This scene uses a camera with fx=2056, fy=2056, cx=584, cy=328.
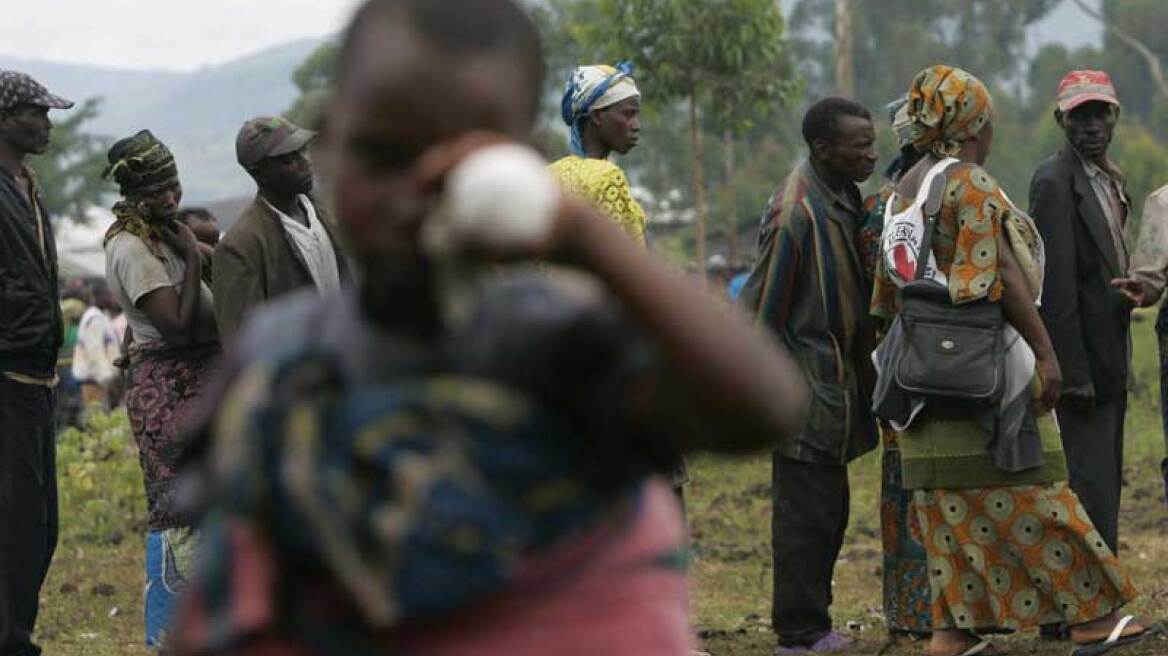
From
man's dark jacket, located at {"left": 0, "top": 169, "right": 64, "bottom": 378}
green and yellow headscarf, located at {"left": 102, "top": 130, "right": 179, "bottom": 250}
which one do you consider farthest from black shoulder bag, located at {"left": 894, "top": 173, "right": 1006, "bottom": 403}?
man's dark jacket, located at {"left": 0, "top": 169, "right": 64, "bottom": 378}

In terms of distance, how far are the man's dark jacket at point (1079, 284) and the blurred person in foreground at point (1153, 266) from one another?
81 mm

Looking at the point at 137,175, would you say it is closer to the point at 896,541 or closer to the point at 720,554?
the point at 896,541

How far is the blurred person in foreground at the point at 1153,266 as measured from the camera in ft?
24.6

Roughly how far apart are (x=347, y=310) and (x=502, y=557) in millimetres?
342

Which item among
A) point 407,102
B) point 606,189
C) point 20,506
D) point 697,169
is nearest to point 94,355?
point 697,169

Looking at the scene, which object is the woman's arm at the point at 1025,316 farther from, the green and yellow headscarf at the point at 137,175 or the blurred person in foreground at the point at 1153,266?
the green and yellow headscarf at the point at 137,175

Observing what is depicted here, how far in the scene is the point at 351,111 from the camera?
220 centimetres

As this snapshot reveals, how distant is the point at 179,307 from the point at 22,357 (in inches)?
28.0

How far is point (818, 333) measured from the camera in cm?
737

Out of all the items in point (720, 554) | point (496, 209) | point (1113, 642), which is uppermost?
point (496, 209)

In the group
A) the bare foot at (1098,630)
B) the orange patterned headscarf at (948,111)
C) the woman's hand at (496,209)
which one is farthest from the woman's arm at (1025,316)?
the woman's hand at (496,209)

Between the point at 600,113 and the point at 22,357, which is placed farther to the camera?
the point at 22,357

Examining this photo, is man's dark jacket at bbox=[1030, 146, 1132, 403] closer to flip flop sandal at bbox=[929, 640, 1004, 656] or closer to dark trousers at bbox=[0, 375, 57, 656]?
flip flop sandal at bbox=[929, 640, 1004, 656]

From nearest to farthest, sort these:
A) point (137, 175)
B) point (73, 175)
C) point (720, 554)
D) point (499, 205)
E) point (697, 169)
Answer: point (499, 205)
point (137, 175)
point (720, 554)
point (697, 169)
point (73, 175)
